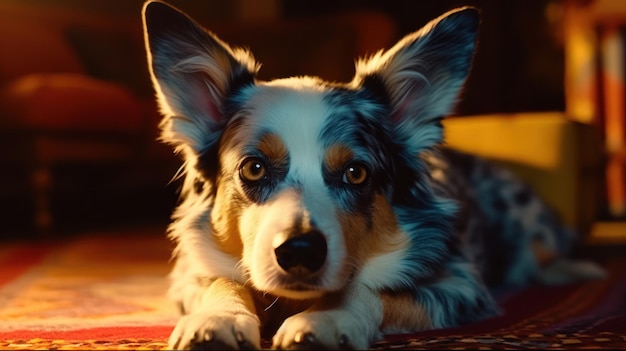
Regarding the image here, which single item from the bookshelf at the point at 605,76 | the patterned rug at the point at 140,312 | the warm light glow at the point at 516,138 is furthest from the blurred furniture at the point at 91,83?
the warm light glow at the point at 516,138

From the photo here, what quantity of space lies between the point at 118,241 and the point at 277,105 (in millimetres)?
3183

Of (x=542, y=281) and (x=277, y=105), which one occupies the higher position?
(x=277, y=105)

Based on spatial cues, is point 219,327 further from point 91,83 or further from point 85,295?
point 91,83

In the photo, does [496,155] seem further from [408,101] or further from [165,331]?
[165,331]

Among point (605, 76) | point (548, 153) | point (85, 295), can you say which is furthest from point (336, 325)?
point (605, 76)

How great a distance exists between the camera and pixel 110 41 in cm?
655

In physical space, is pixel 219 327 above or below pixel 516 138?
below

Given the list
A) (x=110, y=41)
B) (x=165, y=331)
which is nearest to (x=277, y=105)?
(x=165, y=331)

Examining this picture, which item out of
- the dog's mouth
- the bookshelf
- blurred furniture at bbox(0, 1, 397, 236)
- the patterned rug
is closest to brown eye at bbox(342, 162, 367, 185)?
the dog's mouth

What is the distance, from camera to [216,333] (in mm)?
1643

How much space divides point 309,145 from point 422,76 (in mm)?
503

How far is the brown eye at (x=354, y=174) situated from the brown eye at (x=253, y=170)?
222 mm

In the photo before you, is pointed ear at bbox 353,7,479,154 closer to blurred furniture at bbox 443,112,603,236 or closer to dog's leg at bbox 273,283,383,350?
dog's leg at bbox 273,283,383,350

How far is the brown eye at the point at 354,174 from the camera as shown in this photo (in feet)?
6.74
